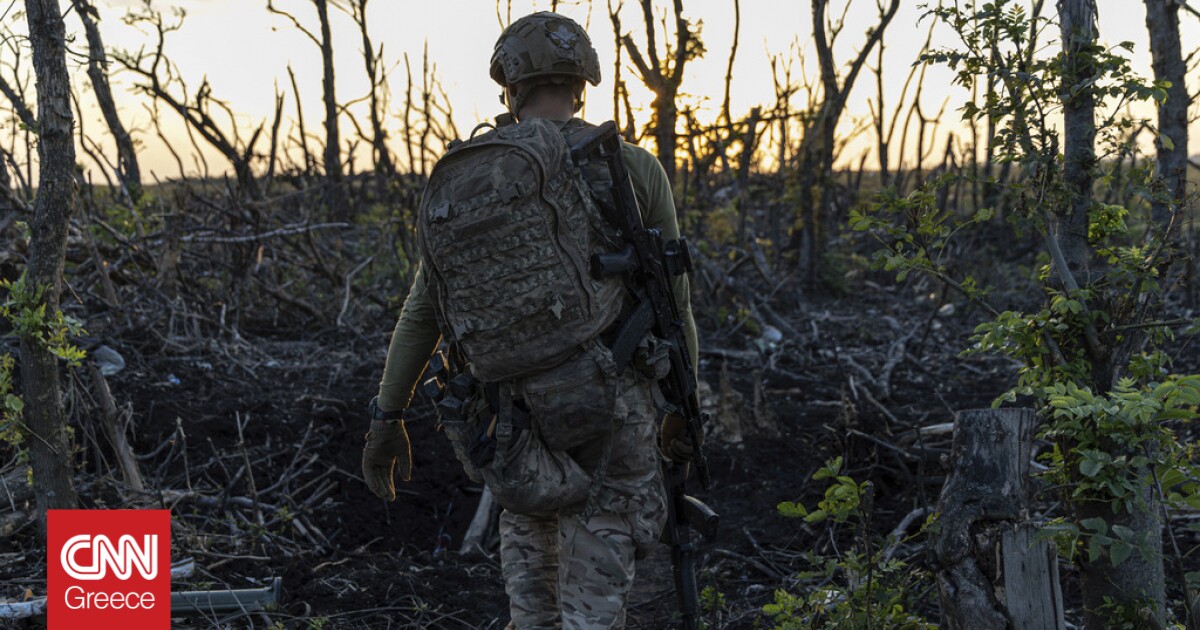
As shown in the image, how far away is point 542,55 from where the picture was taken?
2678mm

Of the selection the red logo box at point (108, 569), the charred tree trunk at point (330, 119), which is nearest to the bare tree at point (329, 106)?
the charred tree trunk at point (330, 119)

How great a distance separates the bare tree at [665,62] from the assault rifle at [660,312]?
3.72 metres

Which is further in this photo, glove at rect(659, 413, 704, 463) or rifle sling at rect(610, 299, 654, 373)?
glove at rect(659, 413, 704, 463)

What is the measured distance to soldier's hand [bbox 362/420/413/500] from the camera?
2.94 m

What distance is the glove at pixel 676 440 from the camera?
2980 millimetres

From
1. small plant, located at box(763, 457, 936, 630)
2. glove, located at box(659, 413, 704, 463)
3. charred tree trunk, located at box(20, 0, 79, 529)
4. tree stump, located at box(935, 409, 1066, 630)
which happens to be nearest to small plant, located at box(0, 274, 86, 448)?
charred tree trunk, located at box(20, 0, 79, 529)

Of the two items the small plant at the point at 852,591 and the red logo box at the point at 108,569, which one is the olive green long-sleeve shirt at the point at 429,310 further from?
the red logo box at the point at 108,569

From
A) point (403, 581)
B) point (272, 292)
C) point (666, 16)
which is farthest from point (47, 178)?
point (272, 292)

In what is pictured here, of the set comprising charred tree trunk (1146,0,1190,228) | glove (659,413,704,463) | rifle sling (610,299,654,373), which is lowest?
glove (659,413,704,463)

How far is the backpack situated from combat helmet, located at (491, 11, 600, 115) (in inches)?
8.4

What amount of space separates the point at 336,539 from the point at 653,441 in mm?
2647

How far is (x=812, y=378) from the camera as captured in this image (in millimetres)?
7434

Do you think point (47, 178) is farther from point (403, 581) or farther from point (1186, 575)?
point (1186, 575)

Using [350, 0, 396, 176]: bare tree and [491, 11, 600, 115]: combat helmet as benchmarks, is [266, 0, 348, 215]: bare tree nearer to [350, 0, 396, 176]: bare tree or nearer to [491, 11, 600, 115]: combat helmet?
[350, 0, 396, 176]: bare tree
